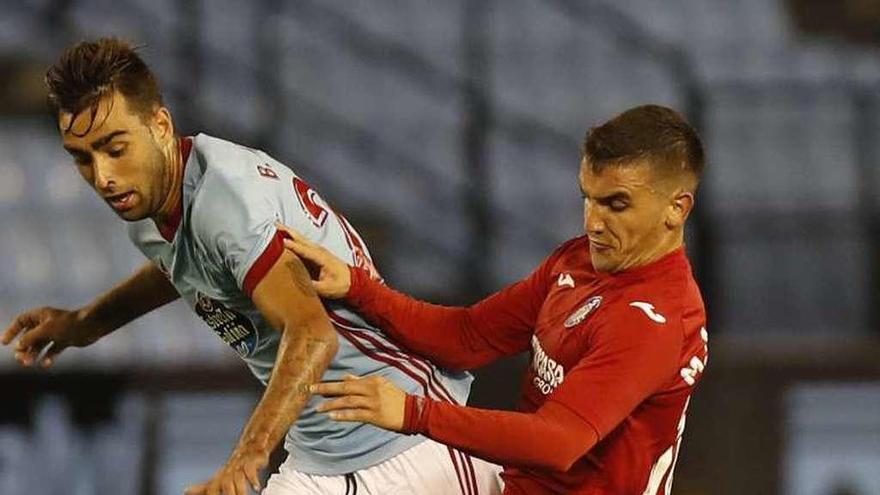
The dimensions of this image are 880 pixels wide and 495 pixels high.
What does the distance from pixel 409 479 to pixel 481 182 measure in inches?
175

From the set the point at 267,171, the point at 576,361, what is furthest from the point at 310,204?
the point at 576,361

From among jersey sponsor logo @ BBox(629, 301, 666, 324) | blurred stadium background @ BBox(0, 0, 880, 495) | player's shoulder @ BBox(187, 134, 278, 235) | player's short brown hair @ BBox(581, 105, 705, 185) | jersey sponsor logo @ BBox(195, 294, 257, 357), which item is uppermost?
player's short brown hair @ BBox(581, 105, 705, 185)

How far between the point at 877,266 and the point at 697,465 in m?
1.77

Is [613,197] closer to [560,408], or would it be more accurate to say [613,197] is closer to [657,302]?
[657,302]

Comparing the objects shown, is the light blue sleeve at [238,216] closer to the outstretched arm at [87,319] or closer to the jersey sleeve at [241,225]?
the jersey sleeve at [241,225]

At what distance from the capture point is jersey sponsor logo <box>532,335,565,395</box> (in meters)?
3.45

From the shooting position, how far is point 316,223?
12.4 ft

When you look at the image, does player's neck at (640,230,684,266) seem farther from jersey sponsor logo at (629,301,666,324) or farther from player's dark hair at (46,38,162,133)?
player's dark hair at (46,38,162,133)

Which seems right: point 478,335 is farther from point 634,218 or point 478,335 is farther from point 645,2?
point 645,2

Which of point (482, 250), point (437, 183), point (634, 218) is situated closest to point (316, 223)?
point (634, 218)

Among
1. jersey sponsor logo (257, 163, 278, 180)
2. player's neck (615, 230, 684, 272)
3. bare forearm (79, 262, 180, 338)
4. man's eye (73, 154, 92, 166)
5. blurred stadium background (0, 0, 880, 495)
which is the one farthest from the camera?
blurred stadium background (0, 0, 880, 495)

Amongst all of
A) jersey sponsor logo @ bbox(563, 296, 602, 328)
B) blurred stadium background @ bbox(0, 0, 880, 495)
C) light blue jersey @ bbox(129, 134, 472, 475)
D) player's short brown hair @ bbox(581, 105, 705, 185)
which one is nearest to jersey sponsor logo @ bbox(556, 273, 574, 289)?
jersey sponsor logo @ bbox(563, 296, 602, 328)

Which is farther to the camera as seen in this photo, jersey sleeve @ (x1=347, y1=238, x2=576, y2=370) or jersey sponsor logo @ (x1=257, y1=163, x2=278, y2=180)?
jersey sleeve @ (x1=347, y1=238, x2=576, y2=370)

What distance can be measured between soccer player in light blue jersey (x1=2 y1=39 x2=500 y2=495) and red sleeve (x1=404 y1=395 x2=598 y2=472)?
0.30 meters
